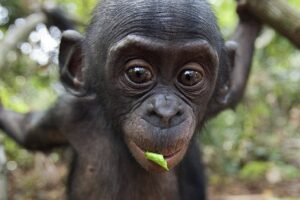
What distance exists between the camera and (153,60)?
245 centimetres

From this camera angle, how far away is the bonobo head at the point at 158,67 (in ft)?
7.86

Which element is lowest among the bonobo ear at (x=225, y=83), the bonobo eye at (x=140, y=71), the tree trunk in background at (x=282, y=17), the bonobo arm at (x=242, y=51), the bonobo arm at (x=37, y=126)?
the bonobo arm at (x=37, y=126)

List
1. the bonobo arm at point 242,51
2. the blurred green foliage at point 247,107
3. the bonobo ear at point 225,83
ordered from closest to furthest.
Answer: the bonobo ear at point 225,83 → the bonobo arm at point 242,51 → the blurred green foliage at point 247,107

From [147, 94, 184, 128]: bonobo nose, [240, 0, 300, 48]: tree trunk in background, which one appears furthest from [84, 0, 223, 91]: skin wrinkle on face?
[240, 0, 300, 48]: tree trunk in background

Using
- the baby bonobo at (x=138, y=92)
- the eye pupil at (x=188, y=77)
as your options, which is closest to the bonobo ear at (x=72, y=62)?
the baby bonobo at (x=138, y=92)

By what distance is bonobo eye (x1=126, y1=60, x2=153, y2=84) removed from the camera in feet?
8.09

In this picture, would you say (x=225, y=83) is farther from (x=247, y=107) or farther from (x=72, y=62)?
(x=247, y=107)

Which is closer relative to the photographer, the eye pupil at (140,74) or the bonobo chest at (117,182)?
the eye pupil at (140,74)

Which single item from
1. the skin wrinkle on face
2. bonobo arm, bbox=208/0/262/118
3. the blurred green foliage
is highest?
the skin wrinkle on face

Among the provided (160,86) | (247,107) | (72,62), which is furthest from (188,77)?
(247,107)

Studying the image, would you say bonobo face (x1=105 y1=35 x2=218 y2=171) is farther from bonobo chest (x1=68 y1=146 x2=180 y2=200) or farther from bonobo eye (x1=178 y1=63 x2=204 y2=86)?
bonobo chest (x1=68 y1=146 x2=180 y2=200)

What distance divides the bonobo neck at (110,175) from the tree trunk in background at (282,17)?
3.63 ft

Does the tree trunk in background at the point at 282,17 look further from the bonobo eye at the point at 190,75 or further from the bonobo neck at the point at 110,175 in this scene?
the bonobo neck at the point at 110,175

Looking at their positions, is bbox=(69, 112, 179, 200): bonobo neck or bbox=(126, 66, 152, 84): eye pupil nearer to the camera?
bbox=(126, 66, 152, 84): eye pupil
